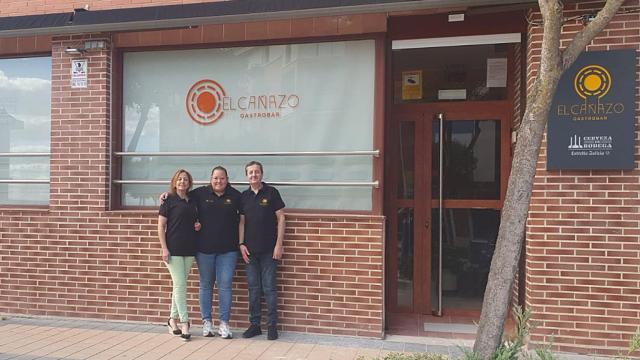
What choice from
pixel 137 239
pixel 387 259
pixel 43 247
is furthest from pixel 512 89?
pixel 43 247

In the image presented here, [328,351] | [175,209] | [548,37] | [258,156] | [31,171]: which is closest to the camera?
[548,37]

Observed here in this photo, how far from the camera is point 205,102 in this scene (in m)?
6.22

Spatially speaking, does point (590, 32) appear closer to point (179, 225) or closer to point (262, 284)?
point (262, 284)

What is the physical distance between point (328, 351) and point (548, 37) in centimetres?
334

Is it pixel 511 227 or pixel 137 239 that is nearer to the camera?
pixel 511 227

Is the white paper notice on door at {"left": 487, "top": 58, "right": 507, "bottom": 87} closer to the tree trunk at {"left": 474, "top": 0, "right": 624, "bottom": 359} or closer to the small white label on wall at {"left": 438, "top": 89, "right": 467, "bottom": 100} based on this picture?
the small white label on wall at {"left": 438, "top": 89, "right": 467, "bottom": 100}

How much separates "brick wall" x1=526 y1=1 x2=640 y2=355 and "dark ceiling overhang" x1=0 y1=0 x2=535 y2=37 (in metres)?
1.64

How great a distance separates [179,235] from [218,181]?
68cm

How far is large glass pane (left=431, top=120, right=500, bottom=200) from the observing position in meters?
6.28

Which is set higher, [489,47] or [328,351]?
[489,47]

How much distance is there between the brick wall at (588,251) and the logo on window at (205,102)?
3.55 meters

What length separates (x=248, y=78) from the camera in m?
6.12

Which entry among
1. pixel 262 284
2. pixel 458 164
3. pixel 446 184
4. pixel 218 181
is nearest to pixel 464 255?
pixel 446 184

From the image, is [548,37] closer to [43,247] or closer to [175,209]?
[175,209]
